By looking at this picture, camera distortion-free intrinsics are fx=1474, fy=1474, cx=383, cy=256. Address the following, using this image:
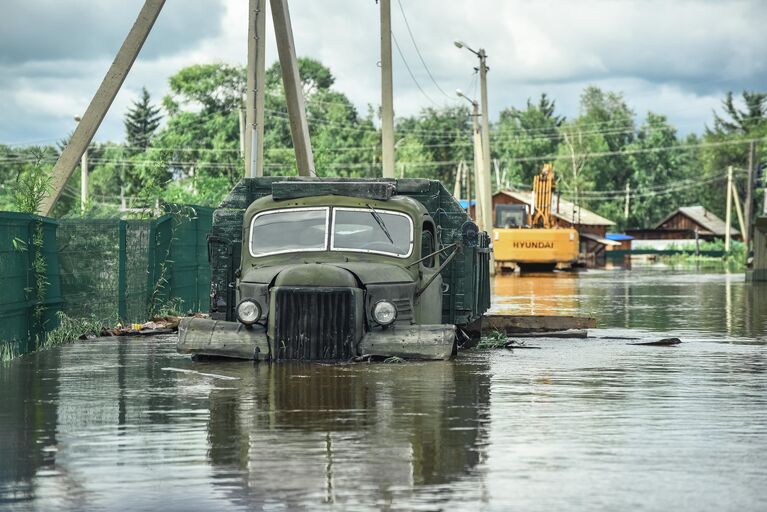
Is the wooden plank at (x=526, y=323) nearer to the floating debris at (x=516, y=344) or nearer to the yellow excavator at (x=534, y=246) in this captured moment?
the floating debris at (x=516, y=344)

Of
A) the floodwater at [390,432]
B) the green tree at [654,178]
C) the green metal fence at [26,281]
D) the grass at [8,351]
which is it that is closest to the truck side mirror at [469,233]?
the floodwater at [390,432]

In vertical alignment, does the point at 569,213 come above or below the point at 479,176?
above

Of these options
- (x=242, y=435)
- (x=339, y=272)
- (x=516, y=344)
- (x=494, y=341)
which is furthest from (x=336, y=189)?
(x=242, y=435)

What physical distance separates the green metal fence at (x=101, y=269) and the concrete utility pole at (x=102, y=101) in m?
0.65

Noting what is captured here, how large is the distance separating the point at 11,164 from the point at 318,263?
412 feet

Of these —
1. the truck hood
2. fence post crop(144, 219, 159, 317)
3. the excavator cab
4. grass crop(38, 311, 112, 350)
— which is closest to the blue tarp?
the excavator cab

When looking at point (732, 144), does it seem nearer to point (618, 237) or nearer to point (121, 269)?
point (618, 237)

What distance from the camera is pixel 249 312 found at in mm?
16922

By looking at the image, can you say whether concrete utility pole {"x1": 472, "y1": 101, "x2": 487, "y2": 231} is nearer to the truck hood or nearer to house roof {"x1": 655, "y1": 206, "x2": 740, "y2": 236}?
the truck hood

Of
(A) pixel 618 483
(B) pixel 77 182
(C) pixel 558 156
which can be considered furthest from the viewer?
(C) pixel 558 156

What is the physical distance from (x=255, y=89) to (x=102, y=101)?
6.94 metres

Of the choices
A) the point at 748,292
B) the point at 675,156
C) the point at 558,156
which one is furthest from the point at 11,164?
the point at 748,292

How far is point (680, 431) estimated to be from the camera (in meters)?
11.3

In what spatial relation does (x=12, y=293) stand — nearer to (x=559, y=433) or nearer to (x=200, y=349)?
(x=200, y=349)
